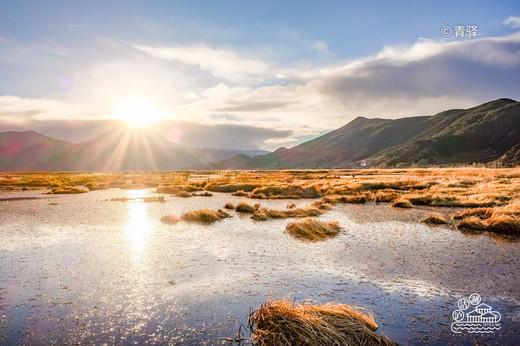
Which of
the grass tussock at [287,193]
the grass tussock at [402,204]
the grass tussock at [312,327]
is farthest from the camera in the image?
the grass tussock at [287,193]

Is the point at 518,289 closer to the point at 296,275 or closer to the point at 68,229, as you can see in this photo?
the point at 296,275

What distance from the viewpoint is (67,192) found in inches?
2191

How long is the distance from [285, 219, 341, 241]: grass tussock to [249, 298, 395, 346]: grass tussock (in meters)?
11.3

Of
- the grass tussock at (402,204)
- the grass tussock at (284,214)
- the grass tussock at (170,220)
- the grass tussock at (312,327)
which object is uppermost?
the grass tussock at (312,327)

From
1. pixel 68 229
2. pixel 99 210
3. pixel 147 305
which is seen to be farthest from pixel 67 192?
pixel 147 305

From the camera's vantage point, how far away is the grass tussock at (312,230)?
66.5ft

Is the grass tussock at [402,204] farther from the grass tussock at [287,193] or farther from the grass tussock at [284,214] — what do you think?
the grass tussock at [287,193]

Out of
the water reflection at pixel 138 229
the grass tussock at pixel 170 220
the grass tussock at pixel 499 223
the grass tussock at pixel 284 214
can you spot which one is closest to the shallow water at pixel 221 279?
the water reflection at pixel 138 229

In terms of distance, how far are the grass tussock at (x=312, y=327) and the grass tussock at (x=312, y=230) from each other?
37.2ft

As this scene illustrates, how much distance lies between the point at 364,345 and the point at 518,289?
717 cm

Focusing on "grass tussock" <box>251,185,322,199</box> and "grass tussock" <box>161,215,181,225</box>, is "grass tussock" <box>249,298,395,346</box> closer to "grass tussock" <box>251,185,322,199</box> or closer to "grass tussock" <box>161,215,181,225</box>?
"grass tussock" <box>161,215,181,225</box>

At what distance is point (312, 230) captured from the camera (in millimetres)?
21094
